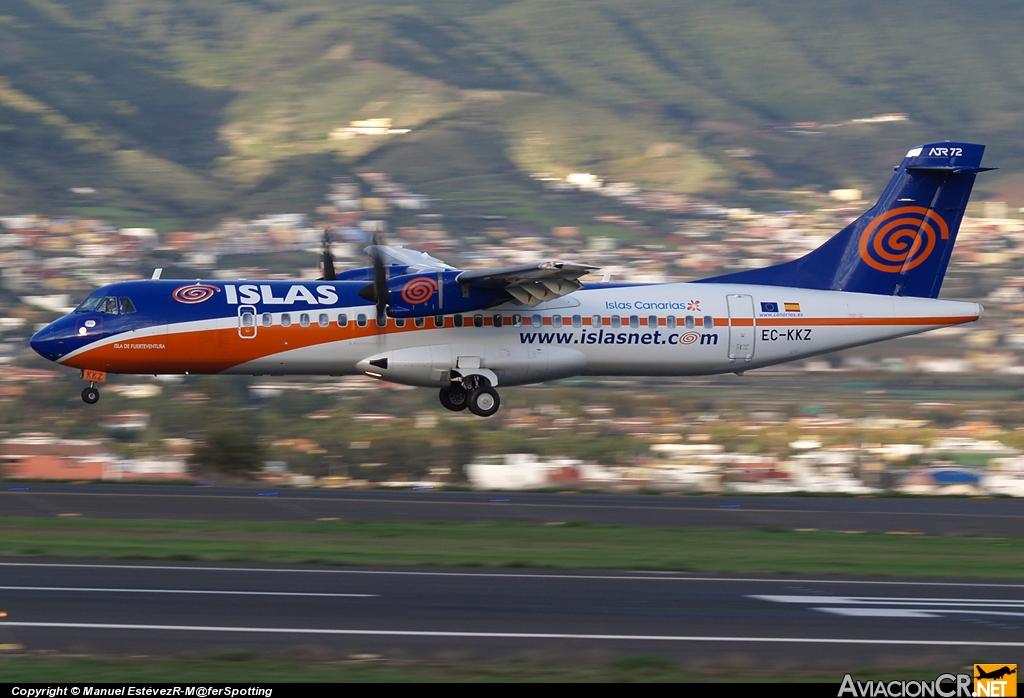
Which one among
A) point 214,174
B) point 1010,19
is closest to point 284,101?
point 214,174

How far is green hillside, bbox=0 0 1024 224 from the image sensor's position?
100500mm

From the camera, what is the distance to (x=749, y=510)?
2531 cm

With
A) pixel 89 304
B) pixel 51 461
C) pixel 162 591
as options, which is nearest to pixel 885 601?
pixel 162 591

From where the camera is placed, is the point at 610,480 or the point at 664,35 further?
the point at 664,35

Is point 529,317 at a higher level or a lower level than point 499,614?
higher

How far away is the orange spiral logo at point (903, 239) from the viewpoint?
30.1 meters

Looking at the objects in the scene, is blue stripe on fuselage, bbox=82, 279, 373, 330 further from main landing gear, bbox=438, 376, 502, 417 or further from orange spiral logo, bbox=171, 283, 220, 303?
main landing gear, bbox=438, 376, 502, 417

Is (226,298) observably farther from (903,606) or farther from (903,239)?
(903,606)

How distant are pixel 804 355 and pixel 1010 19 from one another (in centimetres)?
14371

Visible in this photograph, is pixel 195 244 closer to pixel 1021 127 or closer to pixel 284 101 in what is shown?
pixel 284 101

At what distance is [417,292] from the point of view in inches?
1076

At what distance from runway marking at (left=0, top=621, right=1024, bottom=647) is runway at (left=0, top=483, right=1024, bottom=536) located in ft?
29.6

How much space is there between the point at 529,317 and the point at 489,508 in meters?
6.27

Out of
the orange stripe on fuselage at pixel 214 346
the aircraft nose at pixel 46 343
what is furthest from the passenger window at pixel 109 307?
the aircraft nose at pixel 46 343
